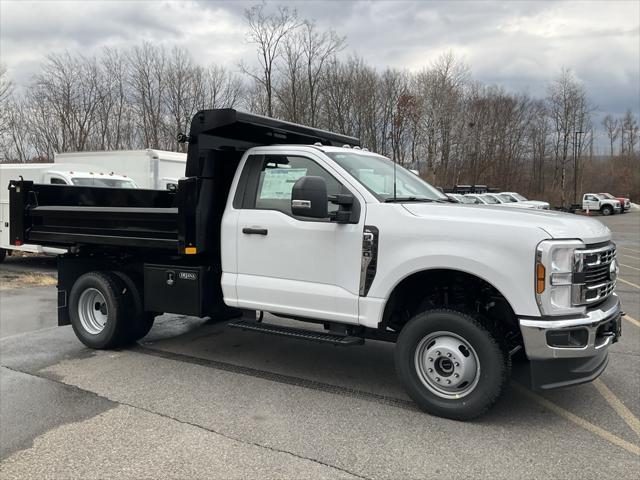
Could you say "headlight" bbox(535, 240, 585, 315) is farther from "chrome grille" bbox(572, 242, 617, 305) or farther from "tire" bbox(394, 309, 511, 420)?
"tire" bbox(394, 309, 511, 420)

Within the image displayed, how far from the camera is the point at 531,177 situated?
69.9 metres

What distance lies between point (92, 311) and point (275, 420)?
3.29 meters

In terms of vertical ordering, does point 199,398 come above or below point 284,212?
below

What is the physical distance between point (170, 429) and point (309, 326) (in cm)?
324

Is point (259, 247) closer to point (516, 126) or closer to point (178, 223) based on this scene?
point (178, 223)

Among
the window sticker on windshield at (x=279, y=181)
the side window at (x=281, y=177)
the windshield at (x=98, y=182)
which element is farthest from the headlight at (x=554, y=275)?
the windshield at (x=98, y=182)

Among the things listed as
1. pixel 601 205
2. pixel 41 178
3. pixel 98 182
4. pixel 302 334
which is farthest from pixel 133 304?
pixel 601 205

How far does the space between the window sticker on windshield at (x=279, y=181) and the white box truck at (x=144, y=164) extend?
10.7 meters

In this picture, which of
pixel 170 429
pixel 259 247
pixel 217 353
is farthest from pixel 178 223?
pixel 170 429

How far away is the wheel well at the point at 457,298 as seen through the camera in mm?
4520

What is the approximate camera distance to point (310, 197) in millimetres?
4477

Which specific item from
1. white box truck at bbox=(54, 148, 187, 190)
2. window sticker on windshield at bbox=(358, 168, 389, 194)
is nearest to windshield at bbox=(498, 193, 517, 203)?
white box truck at bbox=(54, 148, 187, 190)

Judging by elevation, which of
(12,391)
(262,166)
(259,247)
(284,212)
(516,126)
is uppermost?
(516,126)

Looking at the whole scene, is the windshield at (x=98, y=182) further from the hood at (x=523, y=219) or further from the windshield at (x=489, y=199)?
the windshield at (x=489, y=199)
